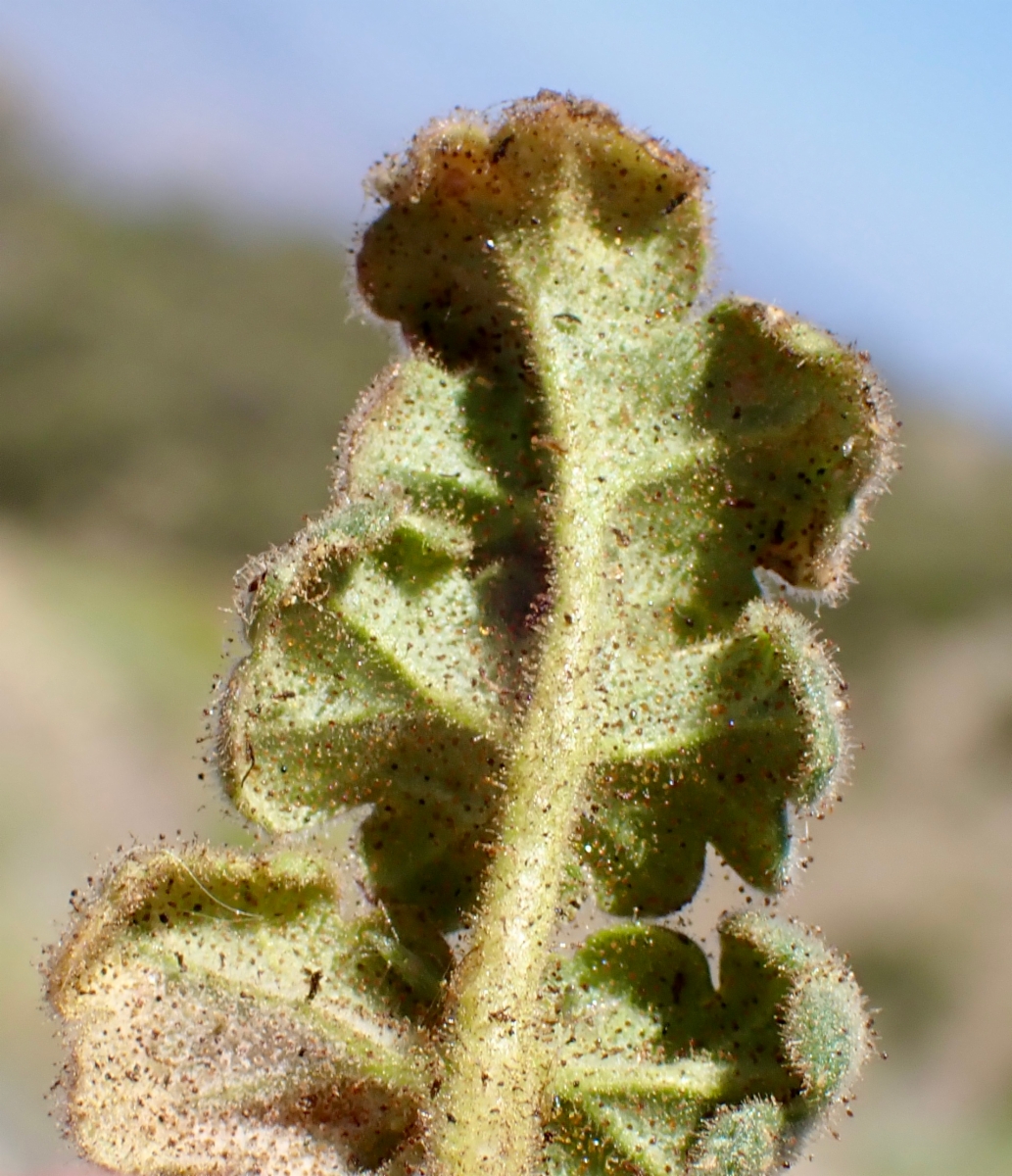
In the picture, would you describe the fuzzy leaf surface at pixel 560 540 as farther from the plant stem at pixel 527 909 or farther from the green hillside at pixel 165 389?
the green hillside at pixel 165 389

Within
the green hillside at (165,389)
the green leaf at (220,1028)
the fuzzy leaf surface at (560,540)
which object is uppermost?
the green hillside at (165,389)

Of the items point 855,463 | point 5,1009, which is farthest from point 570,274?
point 5,1009

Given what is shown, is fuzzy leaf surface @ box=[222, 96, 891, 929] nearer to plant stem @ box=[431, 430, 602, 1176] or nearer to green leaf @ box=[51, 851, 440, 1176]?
plant stem @ box=[431, 430, 602, 1176]

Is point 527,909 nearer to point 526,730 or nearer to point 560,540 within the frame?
point 526,730

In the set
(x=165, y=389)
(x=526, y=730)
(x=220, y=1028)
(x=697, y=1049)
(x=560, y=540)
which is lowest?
(x=220, y=1028)

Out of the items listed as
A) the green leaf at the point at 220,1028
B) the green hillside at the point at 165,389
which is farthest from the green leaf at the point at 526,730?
the green hillside at the point at 165,389

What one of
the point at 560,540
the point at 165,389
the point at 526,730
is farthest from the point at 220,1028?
the point at 165,389

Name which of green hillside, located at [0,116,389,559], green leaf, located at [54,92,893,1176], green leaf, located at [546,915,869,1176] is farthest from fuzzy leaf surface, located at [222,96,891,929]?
green hillside, located at [0,116,389,559]
